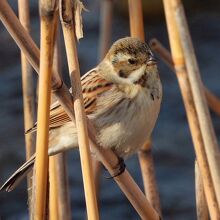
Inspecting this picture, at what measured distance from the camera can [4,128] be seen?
6.95 m

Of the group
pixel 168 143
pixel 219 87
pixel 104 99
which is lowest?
pixel 104 99

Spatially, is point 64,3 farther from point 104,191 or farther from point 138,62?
point 104,191

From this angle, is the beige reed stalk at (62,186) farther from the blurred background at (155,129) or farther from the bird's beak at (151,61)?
the blurred background at (155,129)

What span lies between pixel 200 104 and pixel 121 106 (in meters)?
0.43

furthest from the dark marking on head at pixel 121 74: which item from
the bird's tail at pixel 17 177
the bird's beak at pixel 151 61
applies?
the bird's tail at pixel 17 177

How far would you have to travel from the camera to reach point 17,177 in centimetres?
383

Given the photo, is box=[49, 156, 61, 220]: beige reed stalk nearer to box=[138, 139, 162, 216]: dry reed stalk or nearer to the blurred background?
box=[138, 139, 162, 216]: dry reed stalk

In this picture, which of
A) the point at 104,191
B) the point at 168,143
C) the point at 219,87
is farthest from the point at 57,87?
the point at 219,87

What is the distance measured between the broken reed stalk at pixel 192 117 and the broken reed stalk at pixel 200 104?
75mm

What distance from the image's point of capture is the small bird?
378cm

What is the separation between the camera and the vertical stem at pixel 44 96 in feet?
8.84

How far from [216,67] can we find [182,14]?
4087 mm

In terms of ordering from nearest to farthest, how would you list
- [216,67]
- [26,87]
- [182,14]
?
[182,14]
[26,87]
[216,67]

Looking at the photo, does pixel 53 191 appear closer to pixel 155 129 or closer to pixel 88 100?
pixel 88 100
